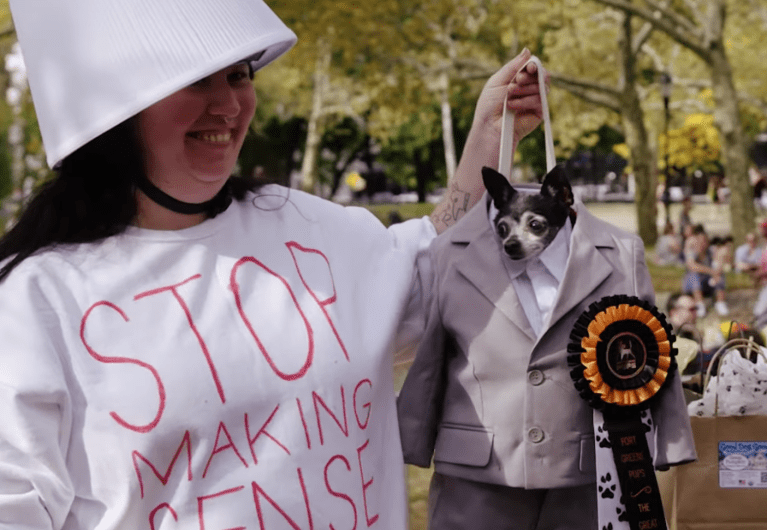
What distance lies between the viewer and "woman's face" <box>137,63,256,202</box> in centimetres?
184

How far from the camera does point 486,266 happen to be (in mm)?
2246

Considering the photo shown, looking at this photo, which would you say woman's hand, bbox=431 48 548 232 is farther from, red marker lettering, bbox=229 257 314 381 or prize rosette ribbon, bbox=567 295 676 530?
red marker lettering, bbox=229 257 314 381

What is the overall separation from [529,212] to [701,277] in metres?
13.0

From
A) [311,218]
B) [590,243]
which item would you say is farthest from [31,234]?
[590,243]

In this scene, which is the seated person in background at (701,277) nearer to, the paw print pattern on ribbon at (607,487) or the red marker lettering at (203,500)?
the paw print pattern on ribbon at (607,487)

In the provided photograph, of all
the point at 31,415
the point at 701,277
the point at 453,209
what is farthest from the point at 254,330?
the point at 701,277

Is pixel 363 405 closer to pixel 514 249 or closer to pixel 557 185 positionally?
pixel 514 249

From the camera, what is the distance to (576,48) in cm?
2316

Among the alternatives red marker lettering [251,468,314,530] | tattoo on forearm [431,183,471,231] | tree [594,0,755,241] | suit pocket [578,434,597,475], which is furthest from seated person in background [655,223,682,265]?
red marker lettering [251,468,314,530]

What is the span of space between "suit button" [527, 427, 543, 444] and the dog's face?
0.39 meters

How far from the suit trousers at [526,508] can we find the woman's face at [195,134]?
37.2 inches

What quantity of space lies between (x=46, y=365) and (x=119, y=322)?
0.15 m

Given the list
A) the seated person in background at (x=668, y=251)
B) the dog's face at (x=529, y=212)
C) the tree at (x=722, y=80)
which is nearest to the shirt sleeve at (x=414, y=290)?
the dog's face at (x=529, y=212)

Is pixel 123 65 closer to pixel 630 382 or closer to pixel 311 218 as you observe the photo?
pixel 311 218
